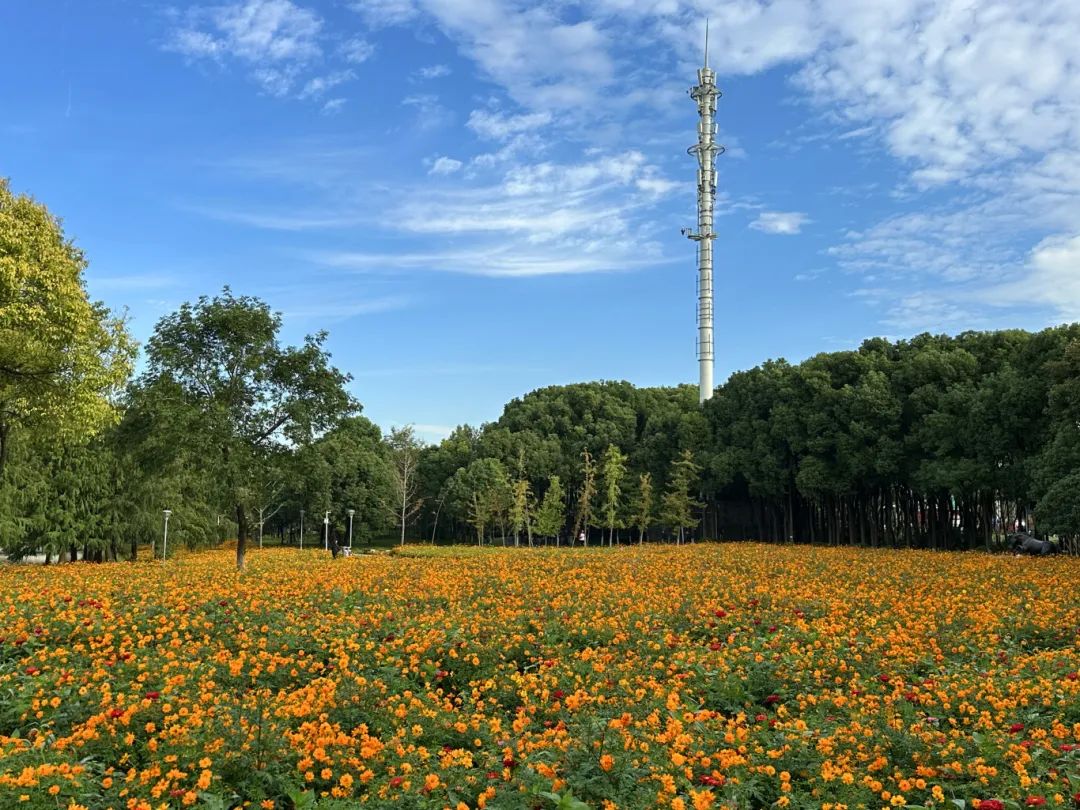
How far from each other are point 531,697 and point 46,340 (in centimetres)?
1951

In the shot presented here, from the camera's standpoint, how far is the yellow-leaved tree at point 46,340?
20109 millimetres

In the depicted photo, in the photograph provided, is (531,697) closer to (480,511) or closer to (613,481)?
(613,481)

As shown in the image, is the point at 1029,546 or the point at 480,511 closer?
the point at 1029,546

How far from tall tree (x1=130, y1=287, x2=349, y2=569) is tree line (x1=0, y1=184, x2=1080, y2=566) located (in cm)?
7

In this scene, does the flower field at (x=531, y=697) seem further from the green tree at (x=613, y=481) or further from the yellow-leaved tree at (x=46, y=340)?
the green tree at (x=613, y=481)

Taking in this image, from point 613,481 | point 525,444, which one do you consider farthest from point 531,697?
point 525,444

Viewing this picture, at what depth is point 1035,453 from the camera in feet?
113

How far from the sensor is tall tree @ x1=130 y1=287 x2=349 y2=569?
82.0 ft

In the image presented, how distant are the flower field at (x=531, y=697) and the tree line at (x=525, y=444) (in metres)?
9.68

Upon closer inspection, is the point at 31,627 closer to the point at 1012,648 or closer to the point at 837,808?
the point at 837,808

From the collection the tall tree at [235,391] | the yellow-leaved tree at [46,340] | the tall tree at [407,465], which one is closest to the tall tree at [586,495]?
the tall tree at [407,465]

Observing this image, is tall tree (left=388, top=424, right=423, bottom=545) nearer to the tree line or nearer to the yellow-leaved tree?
the tree line

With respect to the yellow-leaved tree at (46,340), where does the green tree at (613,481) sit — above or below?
below

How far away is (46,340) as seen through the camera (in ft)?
69.8
